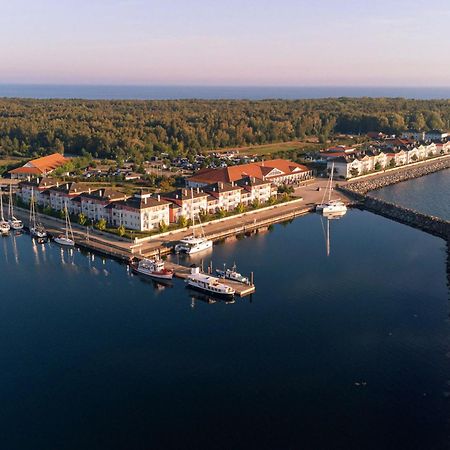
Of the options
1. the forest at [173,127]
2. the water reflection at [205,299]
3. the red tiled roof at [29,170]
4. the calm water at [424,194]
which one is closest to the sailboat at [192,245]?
the water reflection at [205,299]

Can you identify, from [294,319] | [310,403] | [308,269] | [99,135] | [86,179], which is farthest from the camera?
[99,135]

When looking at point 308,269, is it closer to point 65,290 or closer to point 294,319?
point 294,319

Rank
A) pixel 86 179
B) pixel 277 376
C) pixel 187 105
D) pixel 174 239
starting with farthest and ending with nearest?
pixel 187 105 → pixel 86 179 → pixel 174 239 → pixel 277 376

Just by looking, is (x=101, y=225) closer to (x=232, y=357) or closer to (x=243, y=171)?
(x=232, y=357)

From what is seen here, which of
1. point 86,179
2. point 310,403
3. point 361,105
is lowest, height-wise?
point 310,403

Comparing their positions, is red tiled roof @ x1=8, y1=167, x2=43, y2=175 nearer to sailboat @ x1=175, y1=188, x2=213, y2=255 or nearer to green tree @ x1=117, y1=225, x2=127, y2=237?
green tree @ x1=117, y1=225, x2=127, y2=237

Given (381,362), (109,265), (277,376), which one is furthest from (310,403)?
(109,265)
